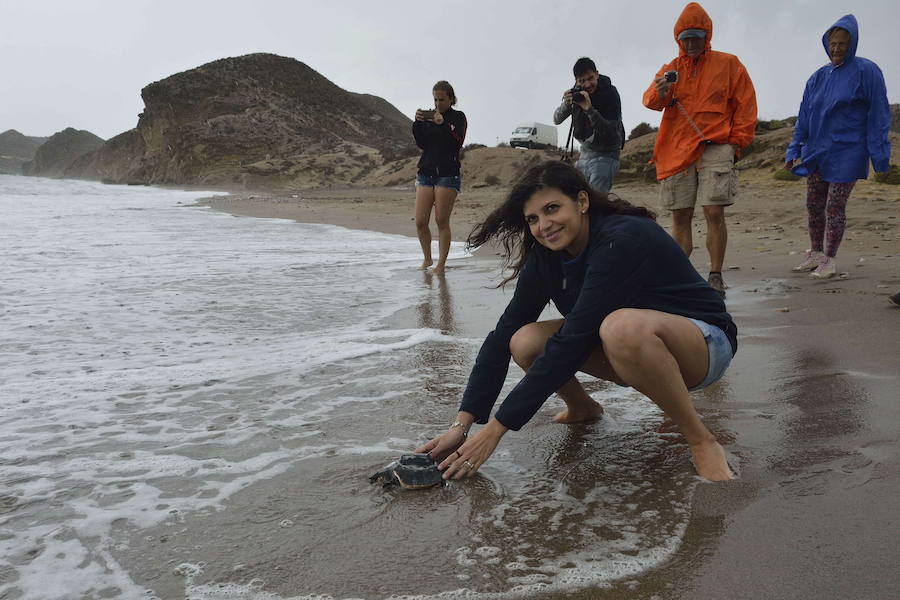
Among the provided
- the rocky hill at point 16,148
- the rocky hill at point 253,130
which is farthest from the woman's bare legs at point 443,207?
the rocky hill at point 16,148

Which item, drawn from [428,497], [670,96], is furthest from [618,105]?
[428,497]

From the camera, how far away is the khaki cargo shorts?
194 inches

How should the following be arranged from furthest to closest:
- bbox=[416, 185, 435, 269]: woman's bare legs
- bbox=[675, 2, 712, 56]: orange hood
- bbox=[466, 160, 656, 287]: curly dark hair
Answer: bbox=[416, 185, 435, 269]: woman's bare legs, bbox=[675, 2, 712, 56]: orange hood, bbox=[466, 160, 656, 287]: curly dark hair

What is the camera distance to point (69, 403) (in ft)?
10.4

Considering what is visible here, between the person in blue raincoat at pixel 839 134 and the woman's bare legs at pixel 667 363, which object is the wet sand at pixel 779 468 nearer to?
the woman's bare legs at pixel 667 363

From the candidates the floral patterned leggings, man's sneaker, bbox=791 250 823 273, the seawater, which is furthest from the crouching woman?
man's sneaker, bbox=791 250 823 273

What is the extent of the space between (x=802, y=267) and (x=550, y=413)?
11.8 ft

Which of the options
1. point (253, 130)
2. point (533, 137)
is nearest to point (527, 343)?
point (533, 137)

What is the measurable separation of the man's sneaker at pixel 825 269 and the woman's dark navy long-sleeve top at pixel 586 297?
129 inches

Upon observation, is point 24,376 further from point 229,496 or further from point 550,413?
point 550,413

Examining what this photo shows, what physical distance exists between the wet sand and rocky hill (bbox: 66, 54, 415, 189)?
98.6 ft

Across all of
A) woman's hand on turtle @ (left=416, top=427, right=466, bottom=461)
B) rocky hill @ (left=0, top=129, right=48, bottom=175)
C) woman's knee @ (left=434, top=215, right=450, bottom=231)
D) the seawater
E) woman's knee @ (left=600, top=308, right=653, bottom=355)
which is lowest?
the seawater

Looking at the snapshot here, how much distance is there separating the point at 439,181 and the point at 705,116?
278cm

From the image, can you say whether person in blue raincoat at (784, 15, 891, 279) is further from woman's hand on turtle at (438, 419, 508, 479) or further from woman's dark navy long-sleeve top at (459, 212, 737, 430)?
woman's hand on turtle at (438, 419, 508, 479)
